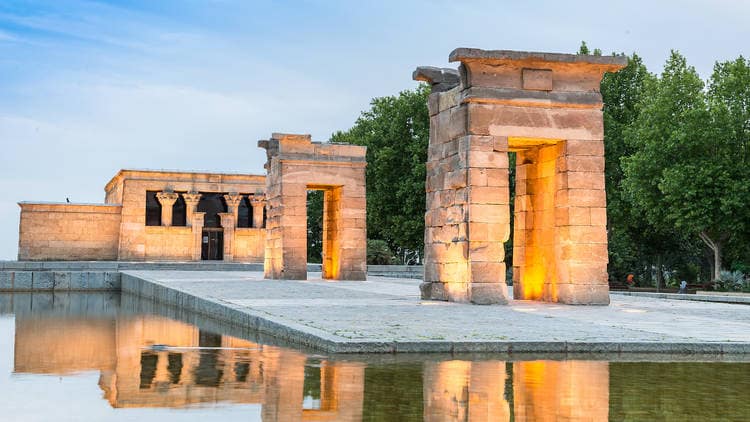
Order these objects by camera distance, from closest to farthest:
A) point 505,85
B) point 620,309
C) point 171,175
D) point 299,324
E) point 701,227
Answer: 1. point 299,324
2. point 620,309
3. point 505,85
4. point 701,227
5. point 171,175

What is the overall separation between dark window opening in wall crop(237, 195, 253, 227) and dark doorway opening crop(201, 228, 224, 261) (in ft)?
6.20

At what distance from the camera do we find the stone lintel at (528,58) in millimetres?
16844

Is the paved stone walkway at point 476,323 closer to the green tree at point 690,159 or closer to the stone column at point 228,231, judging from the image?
the green tree at point 690,159

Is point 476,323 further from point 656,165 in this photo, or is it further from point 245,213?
point 245,213

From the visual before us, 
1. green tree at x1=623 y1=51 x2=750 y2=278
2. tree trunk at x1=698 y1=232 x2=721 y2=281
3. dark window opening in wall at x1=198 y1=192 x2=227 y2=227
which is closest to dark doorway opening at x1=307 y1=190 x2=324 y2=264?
dark window opening in wall at x1=198 y1=192 x2=227 y2=227

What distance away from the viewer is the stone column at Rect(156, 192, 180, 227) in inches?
2138

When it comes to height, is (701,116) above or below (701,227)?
above

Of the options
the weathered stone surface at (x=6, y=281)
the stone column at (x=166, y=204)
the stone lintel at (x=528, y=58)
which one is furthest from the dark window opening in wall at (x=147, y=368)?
the stone column at (x=166, y=204)

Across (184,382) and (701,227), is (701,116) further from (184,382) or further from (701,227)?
(184,382)

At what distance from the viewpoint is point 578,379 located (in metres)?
7.88

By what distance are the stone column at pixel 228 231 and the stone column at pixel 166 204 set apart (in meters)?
2.99

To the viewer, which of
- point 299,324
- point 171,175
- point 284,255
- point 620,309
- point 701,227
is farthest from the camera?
point 171,175

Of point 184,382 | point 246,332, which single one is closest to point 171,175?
point 246,332

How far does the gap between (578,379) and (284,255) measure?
22773mm
